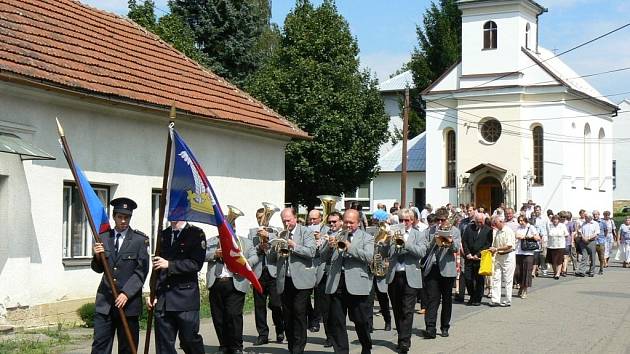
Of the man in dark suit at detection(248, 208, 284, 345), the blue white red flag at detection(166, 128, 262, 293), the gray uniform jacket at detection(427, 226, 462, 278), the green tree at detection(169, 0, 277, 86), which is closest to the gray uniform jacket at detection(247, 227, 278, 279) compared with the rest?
the man in dark suit at detection(248, 208, 284, 345)

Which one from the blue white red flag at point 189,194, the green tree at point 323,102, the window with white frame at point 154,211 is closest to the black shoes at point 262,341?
the blue white red flag at point 189,194

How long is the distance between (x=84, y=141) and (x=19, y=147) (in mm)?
2161

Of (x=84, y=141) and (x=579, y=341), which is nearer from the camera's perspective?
(x=579, y=341)

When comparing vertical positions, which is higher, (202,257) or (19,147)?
(19,147)

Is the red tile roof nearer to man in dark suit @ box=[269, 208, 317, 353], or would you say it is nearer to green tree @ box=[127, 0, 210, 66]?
man in dark suit @ box=[269, 208, 317, 353]

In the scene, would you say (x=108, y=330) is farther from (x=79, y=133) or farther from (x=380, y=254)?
(x=79, y=133)

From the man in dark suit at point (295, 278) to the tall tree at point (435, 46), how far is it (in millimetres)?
47798

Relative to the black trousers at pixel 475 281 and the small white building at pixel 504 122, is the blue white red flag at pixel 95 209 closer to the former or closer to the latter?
the black trousers at pixel 475 281

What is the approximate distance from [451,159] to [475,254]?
28.5 m

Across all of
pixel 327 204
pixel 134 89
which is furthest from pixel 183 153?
pixel 134 89

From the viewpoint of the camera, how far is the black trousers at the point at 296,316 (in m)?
11.4

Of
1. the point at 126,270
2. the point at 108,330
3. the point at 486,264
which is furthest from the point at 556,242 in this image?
the point at 108,330

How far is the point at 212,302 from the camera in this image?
11367 millimetres

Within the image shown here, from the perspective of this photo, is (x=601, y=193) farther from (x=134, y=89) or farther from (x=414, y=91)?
(x=134, y=89)
